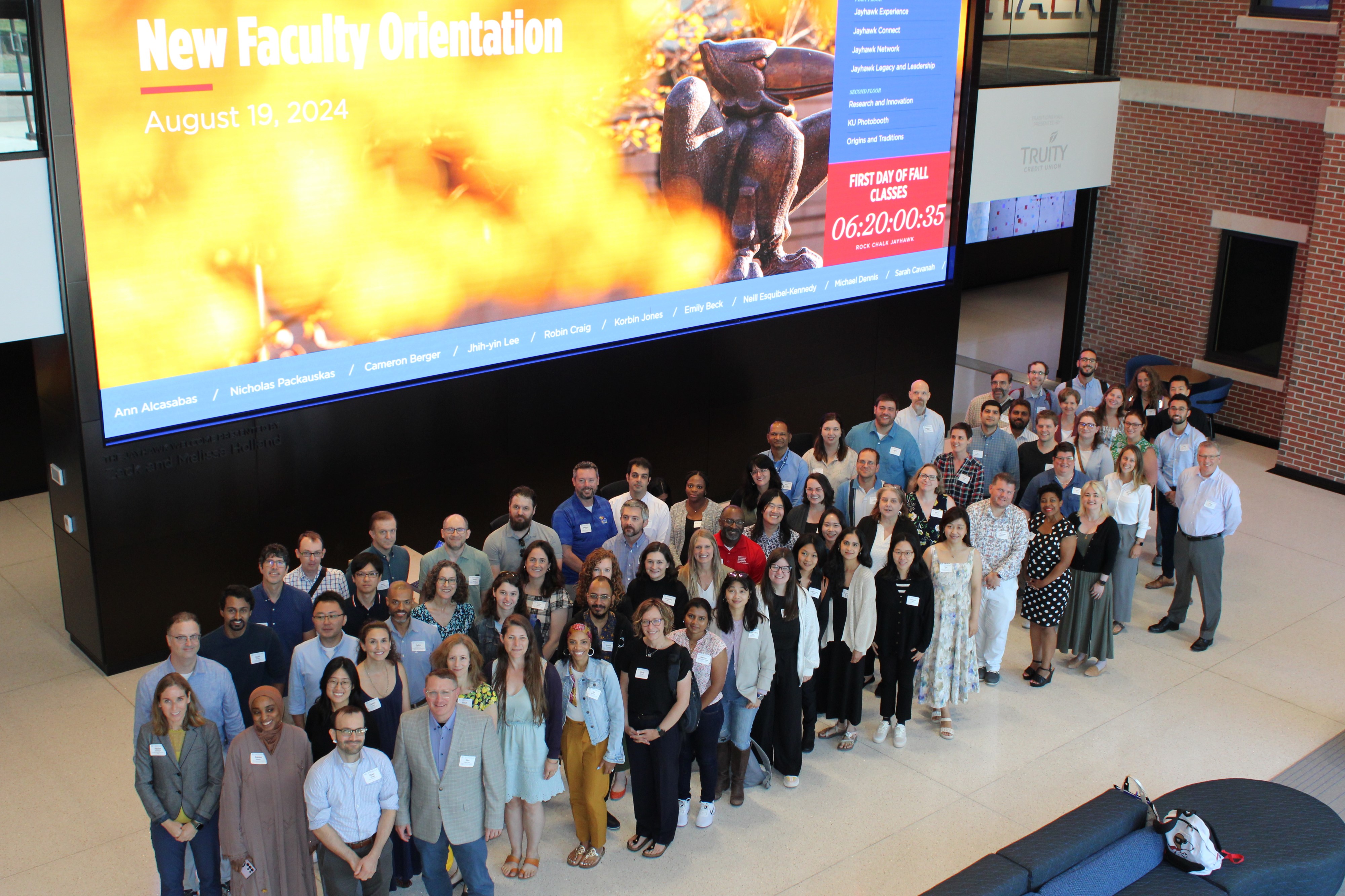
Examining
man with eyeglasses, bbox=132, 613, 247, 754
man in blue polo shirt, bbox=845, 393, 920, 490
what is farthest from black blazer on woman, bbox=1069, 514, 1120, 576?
man with eyeglasses, bbox=132, 613, 247, 754

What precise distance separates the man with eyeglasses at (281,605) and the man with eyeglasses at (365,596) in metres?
0.19

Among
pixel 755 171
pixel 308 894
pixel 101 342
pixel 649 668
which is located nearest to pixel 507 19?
pixel 755 171

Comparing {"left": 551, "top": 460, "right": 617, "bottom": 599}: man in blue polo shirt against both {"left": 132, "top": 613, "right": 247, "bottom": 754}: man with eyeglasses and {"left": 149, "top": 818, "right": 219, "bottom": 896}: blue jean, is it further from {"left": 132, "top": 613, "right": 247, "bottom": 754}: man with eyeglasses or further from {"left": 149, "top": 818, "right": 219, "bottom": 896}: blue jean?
{"left": 149, "top": 818, "right": 219, "bottom": 896}: blue jean

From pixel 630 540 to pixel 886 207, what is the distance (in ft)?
15.7

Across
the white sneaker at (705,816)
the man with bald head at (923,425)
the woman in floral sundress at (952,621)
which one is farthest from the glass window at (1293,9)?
the white sneaker at (705,816)

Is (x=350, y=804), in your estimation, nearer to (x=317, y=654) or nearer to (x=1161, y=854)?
(x=317, y=654)

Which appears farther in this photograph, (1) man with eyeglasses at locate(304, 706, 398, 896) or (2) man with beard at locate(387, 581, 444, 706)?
(2) man with beard at locate(387, 581, 444, 706)

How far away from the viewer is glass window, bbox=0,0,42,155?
664cm

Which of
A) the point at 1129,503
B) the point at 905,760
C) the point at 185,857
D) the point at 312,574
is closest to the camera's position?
the point at 185,857

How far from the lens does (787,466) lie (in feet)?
26.6

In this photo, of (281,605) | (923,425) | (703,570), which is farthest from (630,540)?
(923,425)

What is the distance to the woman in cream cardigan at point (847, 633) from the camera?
21.6 feet

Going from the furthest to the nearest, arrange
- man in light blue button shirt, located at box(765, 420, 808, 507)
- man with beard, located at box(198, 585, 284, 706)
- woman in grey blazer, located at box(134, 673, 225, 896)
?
man in light blue button shirt, located at box(765, 420, 808, 507) < man with beard, located at box(198, 585, 284, 706) < woman in grey blazer, located at box(134, 673, 225, 896)

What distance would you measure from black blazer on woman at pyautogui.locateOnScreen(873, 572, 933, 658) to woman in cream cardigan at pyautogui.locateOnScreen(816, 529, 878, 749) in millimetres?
44
